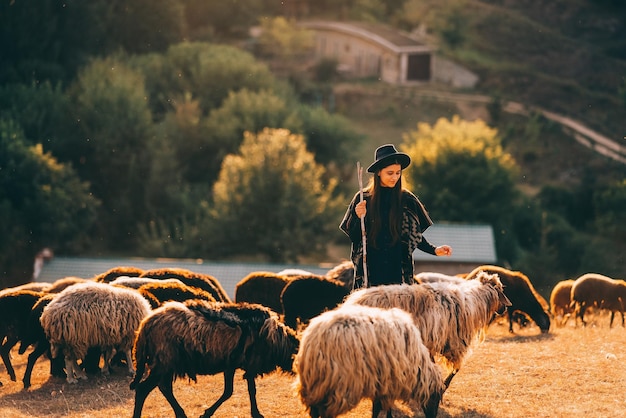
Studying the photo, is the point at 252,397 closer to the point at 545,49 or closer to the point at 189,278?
the point at 189,278

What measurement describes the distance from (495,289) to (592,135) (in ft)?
209

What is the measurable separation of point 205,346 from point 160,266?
24446 mm

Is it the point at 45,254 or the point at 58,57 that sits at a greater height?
the point at 58,57

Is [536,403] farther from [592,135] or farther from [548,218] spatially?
[592,135]

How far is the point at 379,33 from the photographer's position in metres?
88.7

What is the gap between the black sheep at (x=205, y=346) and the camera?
36.8 ft

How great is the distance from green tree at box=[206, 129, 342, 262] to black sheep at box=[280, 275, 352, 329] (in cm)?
3463

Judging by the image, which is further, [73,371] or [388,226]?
[73,371]

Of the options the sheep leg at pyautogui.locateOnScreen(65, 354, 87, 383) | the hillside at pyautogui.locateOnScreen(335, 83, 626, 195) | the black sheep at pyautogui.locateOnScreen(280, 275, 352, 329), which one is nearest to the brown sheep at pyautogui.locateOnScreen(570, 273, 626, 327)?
the black sheep at pyautogui.locateOnScreen(280, 275, 352, 329)

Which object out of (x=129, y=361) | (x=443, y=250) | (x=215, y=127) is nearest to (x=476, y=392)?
(x=443, y=250)

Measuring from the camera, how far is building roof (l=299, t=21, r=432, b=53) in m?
84.8

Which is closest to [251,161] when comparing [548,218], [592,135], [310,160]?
[310,160]

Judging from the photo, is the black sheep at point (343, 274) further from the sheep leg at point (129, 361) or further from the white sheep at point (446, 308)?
the white sheep at point (446, 308)

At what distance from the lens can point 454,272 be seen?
33156mm
